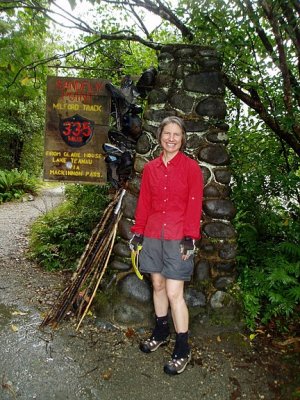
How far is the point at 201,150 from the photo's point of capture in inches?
140

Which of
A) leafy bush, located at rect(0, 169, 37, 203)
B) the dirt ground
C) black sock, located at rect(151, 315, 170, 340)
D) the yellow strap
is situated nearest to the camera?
the dirt ground

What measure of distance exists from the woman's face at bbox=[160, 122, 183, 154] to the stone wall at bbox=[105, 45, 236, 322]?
0.65m

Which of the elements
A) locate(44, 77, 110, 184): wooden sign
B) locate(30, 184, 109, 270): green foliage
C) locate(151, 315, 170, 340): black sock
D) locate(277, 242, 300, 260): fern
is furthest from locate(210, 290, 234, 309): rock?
locate(30, 184, 109, 270): green foliage

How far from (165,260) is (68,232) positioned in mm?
3652

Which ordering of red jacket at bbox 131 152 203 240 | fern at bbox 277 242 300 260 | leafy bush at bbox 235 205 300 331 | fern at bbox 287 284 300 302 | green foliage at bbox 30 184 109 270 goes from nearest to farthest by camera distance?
red jacket at bbox 131 152 203 240, fern at bbox 287 284 300 302, leafy bush at bbox 235 205 300 331, fern at bbox 277 242 300 260, green foliage at bbox 30 184 109 270

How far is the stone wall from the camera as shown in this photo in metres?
3.50

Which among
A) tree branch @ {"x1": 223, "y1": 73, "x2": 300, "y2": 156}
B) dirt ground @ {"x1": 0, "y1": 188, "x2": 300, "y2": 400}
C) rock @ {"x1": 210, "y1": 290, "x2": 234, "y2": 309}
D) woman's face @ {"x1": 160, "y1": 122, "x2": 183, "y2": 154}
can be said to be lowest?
dirt ground @ {"x1": 0, "y1": 188, "x2": 300, "y2": 400}

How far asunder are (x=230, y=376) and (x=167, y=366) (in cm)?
58

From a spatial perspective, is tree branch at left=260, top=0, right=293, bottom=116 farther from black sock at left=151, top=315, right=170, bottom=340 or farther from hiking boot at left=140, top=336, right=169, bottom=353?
hiking boot at left=140, top=336, right=169, bottom=353

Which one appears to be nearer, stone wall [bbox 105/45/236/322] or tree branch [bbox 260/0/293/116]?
tree branch [bbox 260/0/293/116]

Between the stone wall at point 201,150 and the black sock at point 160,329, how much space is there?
14.1 inches

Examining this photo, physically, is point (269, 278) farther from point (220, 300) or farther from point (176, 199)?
point (176, 199)

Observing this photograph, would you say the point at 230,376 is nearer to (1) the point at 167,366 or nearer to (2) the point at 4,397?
(1) the point at 167,366

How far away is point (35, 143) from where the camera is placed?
51.0 feet
